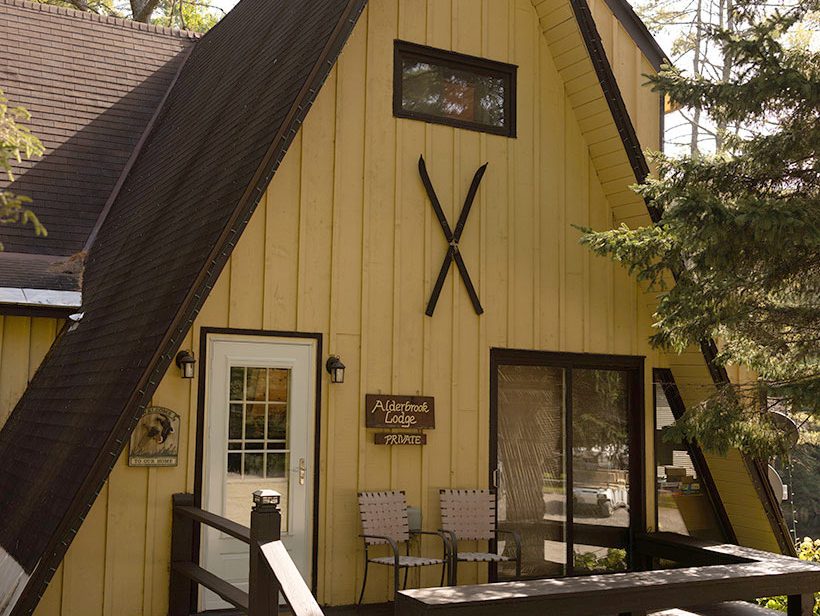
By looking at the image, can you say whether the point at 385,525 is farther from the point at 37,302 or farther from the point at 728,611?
the point at 37,302

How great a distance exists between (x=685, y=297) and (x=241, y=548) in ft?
11.9

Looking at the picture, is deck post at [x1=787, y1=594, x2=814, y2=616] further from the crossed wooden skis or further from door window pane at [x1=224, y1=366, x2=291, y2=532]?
door window pane at [x1=224, y1=366, x2=291, y2=532]

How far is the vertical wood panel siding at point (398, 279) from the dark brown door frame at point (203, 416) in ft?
0.14

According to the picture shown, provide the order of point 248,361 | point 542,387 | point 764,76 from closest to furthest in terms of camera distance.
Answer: point 764,76, point 248,361, point 542,387

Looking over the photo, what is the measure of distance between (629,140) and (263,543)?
4.86 metres

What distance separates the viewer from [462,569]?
26.4 feet

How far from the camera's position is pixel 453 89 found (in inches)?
334

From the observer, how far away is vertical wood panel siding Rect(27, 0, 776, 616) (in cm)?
704

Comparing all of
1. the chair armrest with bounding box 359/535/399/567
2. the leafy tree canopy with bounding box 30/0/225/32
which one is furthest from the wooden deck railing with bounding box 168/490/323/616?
the leafy tree canopy with bounding box 30/0/225/32

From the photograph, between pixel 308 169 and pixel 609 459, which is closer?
pixel 308 169

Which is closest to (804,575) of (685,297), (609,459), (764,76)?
(685,297)

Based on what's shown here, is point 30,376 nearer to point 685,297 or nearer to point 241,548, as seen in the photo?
point 241,548

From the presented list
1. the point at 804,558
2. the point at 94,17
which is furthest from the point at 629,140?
the point at 94,17

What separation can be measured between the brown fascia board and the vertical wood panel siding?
310 millimetres
